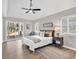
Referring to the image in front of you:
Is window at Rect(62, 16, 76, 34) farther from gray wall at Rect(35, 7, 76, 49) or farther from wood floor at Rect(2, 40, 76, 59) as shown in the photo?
wood floor at Rect(2, 40, 76, 59)

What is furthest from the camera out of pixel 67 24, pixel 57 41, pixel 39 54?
pixel 57 41

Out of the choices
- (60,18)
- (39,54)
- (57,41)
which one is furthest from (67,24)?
(39,54)

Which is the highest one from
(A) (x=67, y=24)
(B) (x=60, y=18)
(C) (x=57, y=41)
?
(B) (x=60, y=18)

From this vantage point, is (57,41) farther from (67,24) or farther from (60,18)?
(60,18)

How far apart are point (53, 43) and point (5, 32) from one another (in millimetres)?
3575

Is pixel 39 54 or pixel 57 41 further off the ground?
pixel 57 41

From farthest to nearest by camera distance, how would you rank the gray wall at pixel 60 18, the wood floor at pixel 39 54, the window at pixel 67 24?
1. the window at pixel 67 24
2. the gray wall at pixel 60 18
3. the wood floor at pixel 39 54

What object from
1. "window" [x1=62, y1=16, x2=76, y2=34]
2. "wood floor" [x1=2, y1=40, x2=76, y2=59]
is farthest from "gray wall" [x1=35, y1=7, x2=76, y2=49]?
"wood floor" [x1=2, y1=40, x2=76, y2=59]

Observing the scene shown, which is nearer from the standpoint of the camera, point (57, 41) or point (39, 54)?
point (39, 54)

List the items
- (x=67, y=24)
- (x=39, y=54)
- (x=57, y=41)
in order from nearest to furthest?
(x=39, y=54), (x=67, y=24), (x=57, y=41)

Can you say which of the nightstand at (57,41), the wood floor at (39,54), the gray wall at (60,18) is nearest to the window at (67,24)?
the gray wall at (60,18)

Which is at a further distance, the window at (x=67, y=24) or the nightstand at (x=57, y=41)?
the nightstand at (x=57, y=41)

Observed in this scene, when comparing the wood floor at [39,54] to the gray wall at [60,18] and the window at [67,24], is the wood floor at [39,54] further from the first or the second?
the window at [67,24]

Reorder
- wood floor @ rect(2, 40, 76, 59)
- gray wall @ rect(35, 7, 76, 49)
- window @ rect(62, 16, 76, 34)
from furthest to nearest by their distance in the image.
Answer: window @ rect(62, 16, 76, 34) → gray wall @ rect(35, 7, 76, 49) → wood floor @ rect(2, 40, 76, 59)
